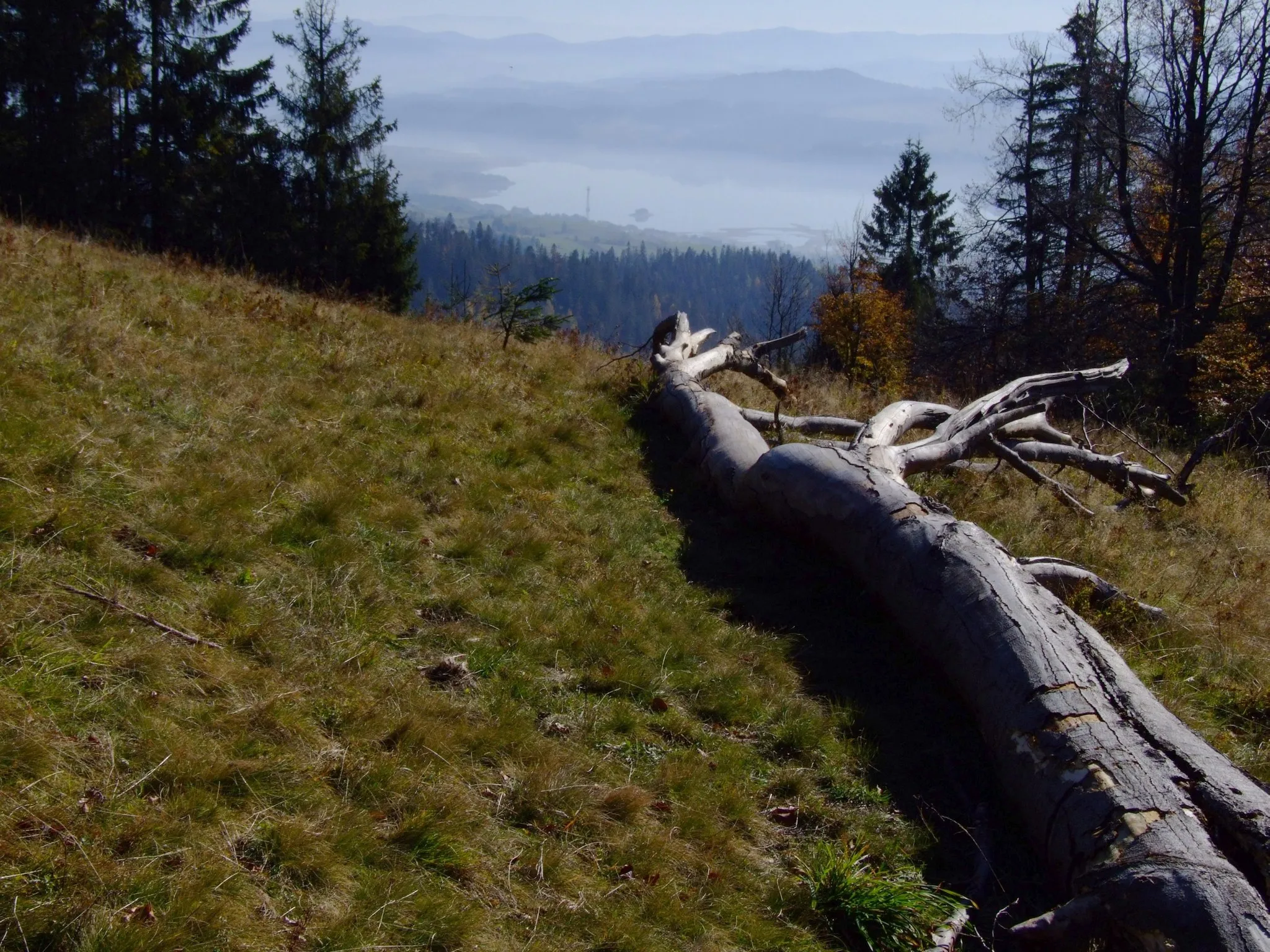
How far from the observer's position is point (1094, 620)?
538 cm

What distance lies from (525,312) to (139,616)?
8630 millimetres

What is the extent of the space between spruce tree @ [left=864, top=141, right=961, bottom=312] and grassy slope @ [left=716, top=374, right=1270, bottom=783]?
33.2 meters

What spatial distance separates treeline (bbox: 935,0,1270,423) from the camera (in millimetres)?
16062

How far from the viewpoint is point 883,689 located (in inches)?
188

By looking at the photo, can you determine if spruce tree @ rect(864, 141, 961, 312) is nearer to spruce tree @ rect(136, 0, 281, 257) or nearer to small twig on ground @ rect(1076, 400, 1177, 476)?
spruce tree @ rect(136, 0, 281, 257)

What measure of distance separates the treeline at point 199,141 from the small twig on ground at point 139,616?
73.5 ft

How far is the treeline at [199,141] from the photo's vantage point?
24.0 meters

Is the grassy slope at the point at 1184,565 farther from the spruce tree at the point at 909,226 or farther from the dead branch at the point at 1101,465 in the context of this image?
the spruce tree at the point at 909,226

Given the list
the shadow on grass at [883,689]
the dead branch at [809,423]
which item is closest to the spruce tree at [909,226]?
the dead branch at [809,423]

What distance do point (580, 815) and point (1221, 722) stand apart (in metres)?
3.71

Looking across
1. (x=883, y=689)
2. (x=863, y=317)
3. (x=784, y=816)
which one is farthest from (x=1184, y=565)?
(x=863, y=317)

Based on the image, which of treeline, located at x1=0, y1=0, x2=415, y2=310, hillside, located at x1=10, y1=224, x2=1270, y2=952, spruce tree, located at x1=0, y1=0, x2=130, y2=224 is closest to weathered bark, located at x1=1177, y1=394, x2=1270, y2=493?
hillside, located at x1=10, y1=224, x2=1270, y2=952

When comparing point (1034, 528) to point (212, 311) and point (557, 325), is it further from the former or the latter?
point (212, 311)

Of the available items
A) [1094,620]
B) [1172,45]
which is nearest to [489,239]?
[1172,45]
